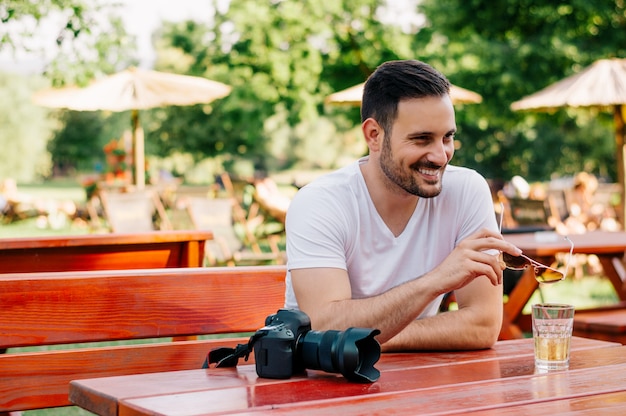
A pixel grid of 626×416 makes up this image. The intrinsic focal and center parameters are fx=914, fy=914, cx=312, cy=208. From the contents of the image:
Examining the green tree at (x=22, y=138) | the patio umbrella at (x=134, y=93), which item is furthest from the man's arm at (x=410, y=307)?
the green tree at (x=22, y=138)

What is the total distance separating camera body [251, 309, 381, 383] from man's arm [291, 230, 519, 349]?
1.42 ft

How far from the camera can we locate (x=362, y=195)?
3041 millimetres

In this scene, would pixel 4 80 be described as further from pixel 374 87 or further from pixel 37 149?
pixel 374 87

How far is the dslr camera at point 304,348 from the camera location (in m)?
2.18

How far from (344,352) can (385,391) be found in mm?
131

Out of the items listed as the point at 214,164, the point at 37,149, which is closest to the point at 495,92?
the point at 214,164

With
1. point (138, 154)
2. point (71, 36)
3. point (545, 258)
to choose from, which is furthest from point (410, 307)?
point (138, 154)

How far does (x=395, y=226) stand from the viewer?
9.92ft

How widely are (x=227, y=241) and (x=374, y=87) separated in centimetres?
826

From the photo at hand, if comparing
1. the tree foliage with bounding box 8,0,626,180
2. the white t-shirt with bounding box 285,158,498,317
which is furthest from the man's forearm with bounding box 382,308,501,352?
the tree foliage with bounding box 8,0,626,180

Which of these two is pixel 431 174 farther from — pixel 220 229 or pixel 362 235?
pixel 220 229

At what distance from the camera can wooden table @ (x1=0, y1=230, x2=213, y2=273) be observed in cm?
437

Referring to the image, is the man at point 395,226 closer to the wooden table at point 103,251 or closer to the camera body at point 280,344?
the camera body at point 280,344

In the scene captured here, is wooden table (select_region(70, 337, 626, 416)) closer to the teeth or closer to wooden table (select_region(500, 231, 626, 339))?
the teeth
